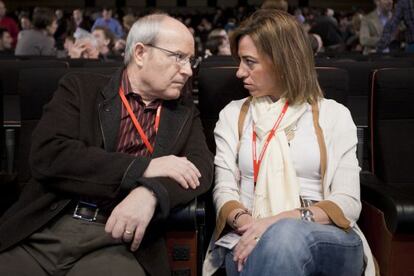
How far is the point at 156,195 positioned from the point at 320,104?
713 millimetres

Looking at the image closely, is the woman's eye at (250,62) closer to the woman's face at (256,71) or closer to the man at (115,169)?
the woman's face at (256,71)

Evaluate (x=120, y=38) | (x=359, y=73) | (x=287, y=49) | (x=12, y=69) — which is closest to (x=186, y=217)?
(x=287, y=49)

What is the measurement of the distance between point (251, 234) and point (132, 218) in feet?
1.15

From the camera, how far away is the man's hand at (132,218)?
4.97 ft

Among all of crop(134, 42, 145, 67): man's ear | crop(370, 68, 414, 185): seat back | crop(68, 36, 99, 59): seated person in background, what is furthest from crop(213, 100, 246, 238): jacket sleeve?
crop(68, 36, 99, 59): seated person in background

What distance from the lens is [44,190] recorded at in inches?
67.2

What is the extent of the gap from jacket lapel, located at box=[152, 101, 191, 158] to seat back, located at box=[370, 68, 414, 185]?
83 centimetres

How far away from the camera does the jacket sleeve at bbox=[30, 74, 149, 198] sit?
5.26 ft

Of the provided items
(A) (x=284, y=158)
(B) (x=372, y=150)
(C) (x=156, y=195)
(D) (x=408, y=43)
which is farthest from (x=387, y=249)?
(D) (x=408, y=43)

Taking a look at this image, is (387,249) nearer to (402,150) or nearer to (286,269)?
(286,269)

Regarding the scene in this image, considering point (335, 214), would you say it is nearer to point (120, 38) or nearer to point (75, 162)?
point (75, 162)

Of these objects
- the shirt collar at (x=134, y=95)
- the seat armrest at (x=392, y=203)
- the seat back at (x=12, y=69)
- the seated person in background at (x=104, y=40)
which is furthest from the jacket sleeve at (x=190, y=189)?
the seated person in background at (x=104, y=40)

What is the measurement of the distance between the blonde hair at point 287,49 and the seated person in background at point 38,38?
3.79 metres

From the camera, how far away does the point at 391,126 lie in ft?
7.36
